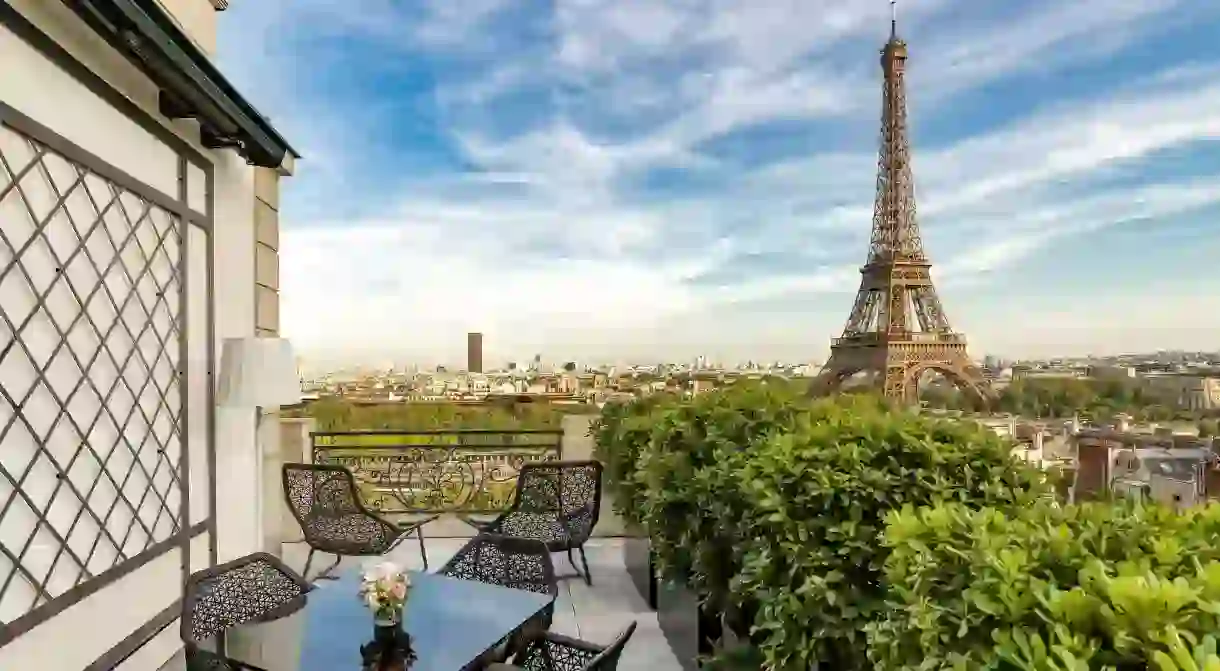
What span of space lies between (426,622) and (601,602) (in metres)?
1.80

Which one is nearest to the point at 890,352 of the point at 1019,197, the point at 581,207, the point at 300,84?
the point at 1019,197

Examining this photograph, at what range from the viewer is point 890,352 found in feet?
29.2

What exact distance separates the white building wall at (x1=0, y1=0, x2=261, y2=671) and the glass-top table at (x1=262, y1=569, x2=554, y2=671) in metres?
0.73

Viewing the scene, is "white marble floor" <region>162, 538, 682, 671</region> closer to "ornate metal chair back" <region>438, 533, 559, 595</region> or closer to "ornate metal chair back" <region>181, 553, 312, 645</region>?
"ornate metal chair back" <region>438, 533, 559, 595</region>

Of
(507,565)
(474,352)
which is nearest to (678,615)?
(507,565)

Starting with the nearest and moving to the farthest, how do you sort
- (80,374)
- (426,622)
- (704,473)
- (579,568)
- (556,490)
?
(426,622), (80,374), (704,473), (556,490), (579,568)

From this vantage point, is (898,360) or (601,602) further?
(898,360)

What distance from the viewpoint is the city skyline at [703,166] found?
4.66m

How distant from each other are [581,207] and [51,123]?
5035 mm

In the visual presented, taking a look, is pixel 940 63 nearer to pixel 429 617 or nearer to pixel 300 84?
pixel 300 84

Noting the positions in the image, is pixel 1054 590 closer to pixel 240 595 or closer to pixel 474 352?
pixel 240 595

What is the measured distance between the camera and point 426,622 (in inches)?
76.8

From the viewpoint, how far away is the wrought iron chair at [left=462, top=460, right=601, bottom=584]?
150 inches

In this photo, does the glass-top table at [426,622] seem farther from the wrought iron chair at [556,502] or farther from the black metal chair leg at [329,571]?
the black metal chair leg at [329,571]
